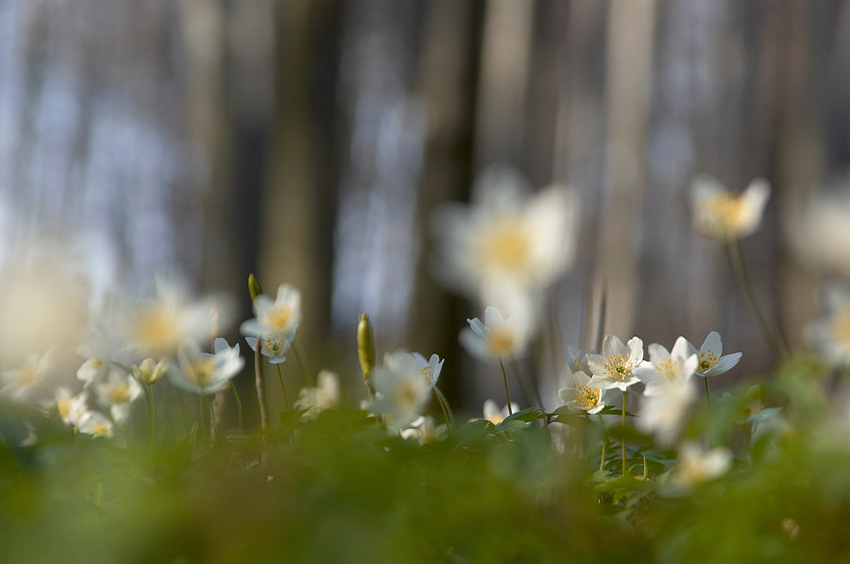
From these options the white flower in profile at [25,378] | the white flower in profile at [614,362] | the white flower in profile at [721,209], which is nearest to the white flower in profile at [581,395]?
the white flower in profile at [614,362]

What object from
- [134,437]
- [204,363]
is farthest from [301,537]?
[134,437]

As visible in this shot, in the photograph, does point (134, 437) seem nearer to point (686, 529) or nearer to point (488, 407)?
point (488, 407)

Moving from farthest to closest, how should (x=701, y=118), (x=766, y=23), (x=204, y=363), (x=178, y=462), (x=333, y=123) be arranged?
(x=701, y=118) < (x=766, y=23) < (x=333, y=123) < (x=204, y=363) < (x=178, y=462)

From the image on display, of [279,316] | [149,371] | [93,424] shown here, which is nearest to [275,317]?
[279,316]

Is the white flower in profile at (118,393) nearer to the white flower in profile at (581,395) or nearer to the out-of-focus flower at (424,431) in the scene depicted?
the out-of-focus flower at (424,431)

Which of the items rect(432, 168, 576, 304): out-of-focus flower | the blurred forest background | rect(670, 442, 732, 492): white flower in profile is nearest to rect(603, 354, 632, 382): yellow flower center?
rect(670, 442, 732, 492): white flower in profile

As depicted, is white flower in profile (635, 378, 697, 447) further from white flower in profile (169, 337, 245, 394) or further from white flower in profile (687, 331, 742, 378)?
white flower in profile (169, 337, 245, 394)
